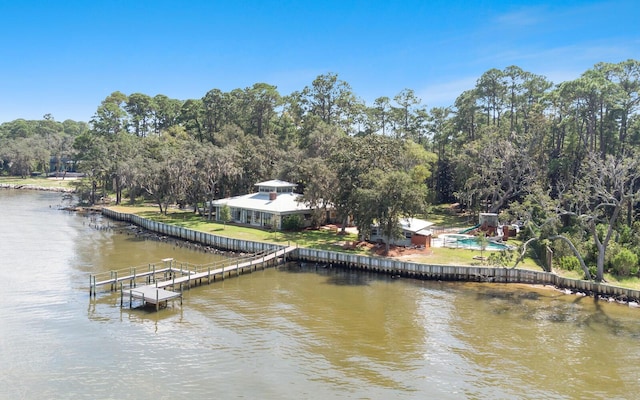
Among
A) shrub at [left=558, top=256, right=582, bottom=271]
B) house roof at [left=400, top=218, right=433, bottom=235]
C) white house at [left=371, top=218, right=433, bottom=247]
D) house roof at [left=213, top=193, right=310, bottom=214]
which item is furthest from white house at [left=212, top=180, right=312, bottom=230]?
shrub at [left=558, top=256, right=582, bottom=271]

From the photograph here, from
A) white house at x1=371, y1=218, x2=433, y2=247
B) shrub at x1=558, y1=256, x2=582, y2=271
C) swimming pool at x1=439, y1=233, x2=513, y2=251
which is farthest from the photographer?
swimming pool at x1=439, y1=233, x2=513, y2=251

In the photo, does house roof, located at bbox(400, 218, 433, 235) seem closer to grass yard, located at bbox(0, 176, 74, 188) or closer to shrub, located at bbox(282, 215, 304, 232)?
shrub, located at bbox(282, 215, 304, 232)

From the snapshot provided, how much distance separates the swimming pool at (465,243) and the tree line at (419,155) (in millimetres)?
3514

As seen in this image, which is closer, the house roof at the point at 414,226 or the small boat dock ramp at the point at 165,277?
the small boat dock ramp at the point at 165,277

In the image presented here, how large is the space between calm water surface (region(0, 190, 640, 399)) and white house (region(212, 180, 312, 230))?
16.6 metres

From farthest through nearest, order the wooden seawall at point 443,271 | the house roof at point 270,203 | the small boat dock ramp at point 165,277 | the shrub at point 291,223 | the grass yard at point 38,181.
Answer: the grass yard at point 38,181 → the house roof at point 270,203 → the shrub at point 291,223 → the wooden seawall at point 443,271 → the small boat dock ramp at point 165,277

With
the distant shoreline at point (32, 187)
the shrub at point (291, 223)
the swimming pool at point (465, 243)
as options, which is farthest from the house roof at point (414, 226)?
the distant shoreline at point (32, 187)

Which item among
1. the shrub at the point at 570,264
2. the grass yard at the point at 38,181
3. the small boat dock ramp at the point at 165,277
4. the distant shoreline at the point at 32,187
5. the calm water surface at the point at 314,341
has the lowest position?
the calm water surface at the point at 314,341

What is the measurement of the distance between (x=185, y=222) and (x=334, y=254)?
84.5 feet

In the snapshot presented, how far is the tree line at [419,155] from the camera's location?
135 ft

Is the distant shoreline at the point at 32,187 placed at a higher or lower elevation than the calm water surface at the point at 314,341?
higher

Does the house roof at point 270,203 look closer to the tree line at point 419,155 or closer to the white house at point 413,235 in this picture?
the tree line at point 419,155

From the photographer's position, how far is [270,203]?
57.9 m

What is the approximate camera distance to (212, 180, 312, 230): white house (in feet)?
181
